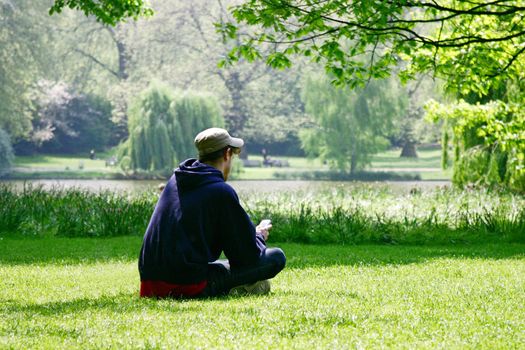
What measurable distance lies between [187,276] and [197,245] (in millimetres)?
232

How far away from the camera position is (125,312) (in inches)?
192

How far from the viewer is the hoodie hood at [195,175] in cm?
552

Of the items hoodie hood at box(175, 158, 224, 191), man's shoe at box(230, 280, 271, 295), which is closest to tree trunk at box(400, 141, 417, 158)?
man's shoe at box(230, 280, 271, 295)

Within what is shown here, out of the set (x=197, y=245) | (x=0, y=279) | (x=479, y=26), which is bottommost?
(x=0, y=279)

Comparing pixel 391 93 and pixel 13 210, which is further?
pixel 391 93

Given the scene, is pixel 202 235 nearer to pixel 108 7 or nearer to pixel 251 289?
pixel 251 289

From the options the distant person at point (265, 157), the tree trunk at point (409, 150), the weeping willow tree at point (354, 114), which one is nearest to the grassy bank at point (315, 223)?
the weeping willow tree at point (354, 114)

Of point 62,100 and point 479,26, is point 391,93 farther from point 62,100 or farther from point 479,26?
point 479,26

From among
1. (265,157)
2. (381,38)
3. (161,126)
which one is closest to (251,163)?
(265,157)

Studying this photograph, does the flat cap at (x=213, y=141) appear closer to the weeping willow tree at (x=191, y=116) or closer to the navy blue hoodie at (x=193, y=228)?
the navy blue hoodie at (x=193, y=228)

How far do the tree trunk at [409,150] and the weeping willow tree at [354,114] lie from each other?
14199 millimetres

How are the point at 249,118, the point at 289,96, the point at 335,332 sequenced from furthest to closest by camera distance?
1. the point at 289,96
2. the point at 249,118
3. the point at 335,332

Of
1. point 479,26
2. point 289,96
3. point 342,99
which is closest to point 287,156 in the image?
point 289,96

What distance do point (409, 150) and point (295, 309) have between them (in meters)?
54.4
